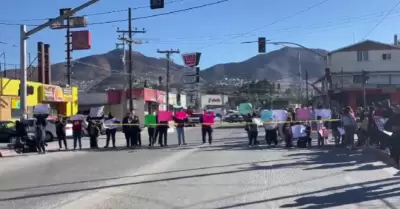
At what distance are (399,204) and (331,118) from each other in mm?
14117

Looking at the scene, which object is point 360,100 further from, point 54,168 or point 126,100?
point 54,168

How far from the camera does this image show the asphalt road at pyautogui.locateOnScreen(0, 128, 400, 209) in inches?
376

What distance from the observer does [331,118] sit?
23016mm

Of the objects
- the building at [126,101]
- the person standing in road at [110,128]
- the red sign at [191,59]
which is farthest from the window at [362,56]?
the person standing in road at [110,128]

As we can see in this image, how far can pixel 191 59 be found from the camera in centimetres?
6006

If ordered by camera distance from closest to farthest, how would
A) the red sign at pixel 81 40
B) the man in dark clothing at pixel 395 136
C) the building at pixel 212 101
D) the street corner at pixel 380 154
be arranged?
the man in dark clothing at pixel 395 136 → the street corner at pixel 380 154 → the red sign at pixel 81 40 → the building at pixel 212 101

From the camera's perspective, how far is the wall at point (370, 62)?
71.1 meters

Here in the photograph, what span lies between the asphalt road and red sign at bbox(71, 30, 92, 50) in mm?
39727

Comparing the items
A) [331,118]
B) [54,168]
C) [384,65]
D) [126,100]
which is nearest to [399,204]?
[54,168]

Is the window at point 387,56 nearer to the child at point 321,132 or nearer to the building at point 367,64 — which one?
the building at point 367,64

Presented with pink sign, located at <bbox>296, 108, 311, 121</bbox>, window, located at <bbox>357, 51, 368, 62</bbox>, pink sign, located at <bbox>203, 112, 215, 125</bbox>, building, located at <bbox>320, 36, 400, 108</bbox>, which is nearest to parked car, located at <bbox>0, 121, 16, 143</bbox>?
pink sign, located at <bbox>203, 112, 215, 125</bbox>

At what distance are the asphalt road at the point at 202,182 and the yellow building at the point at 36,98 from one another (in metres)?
16.2

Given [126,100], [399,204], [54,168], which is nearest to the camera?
[399,204]

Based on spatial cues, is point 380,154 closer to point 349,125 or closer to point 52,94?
point 349,125
